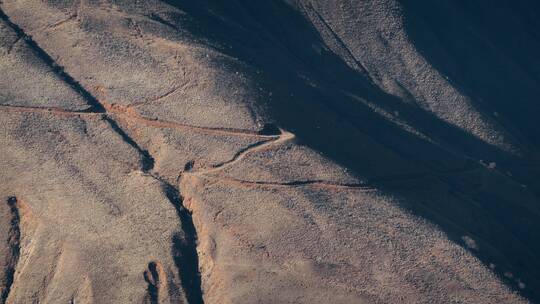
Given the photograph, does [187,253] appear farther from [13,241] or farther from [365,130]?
[365,130]

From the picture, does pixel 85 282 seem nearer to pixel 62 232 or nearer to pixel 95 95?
pixel 62 232

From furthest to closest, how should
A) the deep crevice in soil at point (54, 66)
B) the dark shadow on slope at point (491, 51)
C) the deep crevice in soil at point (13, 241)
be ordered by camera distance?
the dark shadow on slope at point (491, 51)
the deep crevice in soil at point (54, 66)
the deep crevice in soil at point (13, 241)

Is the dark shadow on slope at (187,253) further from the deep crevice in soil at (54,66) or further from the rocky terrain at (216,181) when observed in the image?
the deep crevice in soil at (54,66)

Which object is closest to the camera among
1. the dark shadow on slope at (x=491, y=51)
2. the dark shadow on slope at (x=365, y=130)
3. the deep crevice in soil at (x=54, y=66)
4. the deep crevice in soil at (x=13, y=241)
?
the deep crevice in soil at (x=13, y=241)

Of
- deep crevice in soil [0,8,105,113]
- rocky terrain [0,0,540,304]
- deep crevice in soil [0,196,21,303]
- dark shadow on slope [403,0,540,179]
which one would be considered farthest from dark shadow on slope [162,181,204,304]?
dark shadow on slope [403,0,540,179]

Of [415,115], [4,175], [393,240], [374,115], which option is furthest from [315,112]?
[4,175]

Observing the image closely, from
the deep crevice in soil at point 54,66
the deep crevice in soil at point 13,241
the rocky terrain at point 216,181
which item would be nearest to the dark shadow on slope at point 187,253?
the rocky terrain at point 216,181
